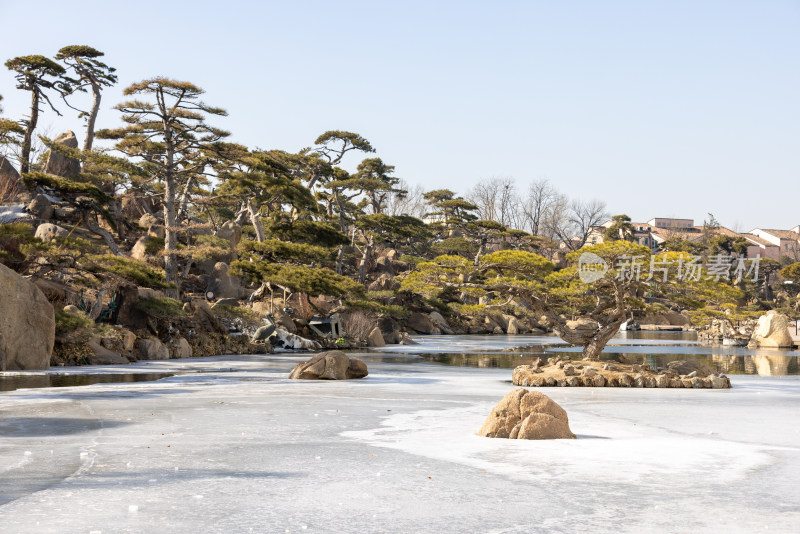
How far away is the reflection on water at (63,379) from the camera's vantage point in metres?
13.0

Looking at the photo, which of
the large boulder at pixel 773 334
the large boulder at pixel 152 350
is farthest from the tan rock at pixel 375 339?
the large boulder at pixel 773 334

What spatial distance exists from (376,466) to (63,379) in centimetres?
1033

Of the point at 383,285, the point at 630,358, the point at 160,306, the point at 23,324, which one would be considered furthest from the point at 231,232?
the point at 23,324

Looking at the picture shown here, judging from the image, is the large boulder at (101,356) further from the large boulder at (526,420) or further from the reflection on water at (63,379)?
the large boulder at (526,420)

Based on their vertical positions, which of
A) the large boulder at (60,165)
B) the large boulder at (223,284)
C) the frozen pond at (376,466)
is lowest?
the frozen pond at (376,466)

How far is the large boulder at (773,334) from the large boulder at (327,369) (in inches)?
1047

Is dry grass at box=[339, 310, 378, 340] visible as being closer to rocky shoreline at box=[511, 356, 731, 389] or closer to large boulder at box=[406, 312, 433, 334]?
large boulder at box=[406, 312, 433, 334]

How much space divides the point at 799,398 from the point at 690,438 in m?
6.14

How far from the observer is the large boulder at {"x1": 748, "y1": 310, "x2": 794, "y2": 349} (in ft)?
117

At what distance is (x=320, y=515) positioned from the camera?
15.8 feet

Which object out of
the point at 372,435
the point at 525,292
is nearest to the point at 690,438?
the point at 372,435

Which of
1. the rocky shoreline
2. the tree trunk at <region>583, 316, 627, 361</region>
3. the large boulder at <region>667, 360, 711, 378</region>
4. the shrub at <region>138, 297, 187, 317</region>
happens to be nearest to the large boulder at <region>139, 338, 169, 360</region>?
the shrub at <region>138, 297, 187, 317</region>

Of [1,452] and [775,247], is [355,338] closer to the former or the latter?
[1,452]

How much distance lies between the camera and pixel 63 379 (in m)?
14.5
